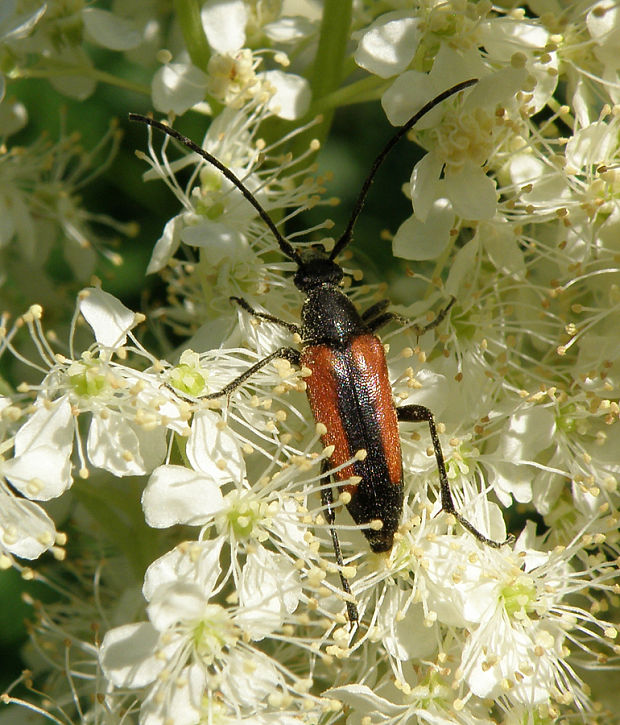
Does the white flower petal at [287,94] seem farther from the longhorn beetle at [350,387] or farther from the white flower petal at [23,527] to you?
the white flower petal at [23,527]

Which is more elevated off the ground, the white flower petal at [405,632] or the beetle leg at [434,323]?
the beetle leg at [434,323]

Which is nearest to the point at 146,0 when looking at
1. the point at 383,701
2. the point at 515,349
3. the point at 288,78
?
the point at 288,78

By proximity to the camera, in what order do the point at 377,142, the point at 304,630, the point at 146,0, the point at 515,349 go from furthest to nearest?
the point at 377,142 → the point at 146,0 → the point at 515,349 → the point at 304,630

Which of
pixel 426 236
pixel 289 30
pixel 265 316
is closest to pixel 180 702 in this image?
pixel 265 316

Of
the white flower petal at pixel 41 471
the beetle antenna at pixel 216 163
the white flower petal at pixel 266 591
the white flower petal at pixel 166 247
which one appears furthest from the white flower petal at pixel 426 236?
the white flower petal at pixel 41 471

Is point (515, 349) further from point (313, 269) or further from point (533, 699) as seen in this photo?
point (533, 699)

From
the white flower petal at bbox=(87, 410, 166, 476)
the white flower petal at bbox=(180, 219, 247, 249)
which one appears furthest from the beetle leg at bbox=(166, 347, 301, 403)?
the white flower petal at bbox=(180, 219, 247, 249)

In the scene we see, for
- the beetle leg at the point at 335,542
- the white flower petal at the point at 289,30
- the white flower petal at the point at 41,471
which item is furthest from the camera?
the white flower petal at the point at 289,30
